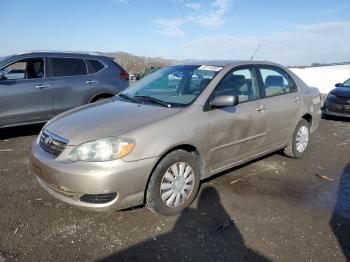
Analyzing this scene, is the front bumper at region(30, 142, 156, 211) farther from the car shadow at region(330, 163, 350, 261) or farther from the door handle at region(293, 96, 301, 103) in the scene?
the door handle at region(293, 96, 301, 103)

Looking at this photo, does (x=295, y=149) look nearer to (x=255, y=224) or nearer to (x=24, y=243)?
(x=255, y=224)

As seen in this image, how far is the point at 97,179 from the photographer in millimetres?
3072

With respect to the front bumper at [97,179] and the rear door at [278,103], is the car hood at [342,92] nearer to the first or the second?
the rear door at [278,103]

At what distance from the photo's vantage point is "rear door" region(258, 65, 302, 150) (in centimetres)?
483

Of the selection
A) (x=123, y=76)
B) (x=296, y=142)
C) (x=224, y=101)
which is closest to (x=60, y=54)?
(x=123, y=76)

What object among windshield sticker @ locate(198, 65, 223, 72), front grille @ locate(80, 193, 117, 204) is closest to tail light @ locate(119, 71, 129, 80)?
windshield sticker @ locate(198, 65, 223, 72)

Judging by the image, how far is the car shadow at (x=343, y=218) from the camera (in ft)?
10.5

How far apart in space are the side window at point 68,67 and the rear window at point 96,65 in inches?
6.9

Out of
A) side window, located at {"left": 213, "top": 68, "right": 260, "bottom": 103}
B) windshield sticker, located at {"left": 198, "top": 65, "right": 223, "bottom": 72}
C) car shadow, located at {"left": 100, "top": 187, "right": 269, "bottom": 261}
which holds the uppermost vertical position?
windshield sticker, located at {"left": 198, "top": 65, "right": 223, "bottom": 72}

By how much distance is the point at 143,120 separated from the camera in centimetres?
347

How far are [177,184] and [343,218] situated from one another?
1885 mm

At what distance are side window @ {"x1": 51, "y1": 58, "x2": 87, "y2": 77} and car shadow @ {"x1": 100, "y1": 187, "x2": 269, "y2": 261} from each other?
4626mm

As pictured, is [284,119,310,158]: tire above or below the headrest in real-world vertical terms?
below

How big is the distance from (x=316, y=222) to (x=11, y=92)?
564cm
